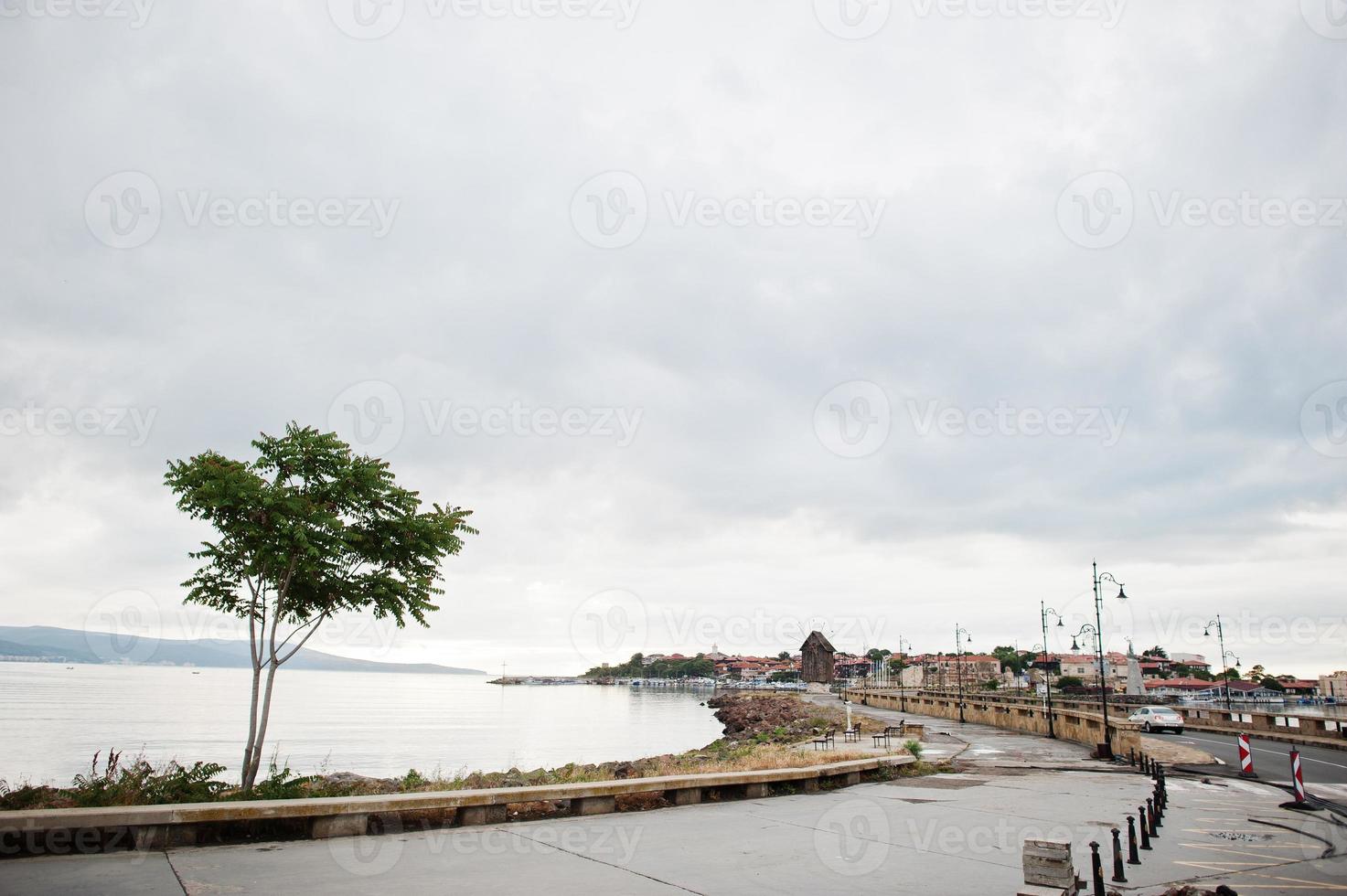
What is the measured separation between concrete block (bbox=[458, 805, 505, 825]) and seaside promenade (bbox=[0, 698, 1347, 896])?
9.2 inches

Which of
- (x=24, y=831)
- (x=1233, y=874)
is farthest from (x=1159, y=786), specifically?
(x=24, y=831)

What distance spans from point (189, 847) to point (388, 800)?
2.46m

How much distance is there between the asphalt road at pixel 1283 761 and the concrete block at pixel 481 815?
16221mm

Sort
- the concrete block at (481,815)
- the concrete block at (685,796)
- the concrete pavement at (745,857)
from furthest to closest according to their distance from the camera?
the concrete block at (685,796) < the concrete block at (481,815) < the concrete pavement at (745,857)

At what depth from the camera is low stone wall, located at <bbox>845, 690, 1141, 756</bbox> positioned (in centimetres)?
2838

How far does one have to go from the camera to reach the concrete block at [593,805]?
536 inches

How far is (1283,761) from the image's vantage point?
2733cm

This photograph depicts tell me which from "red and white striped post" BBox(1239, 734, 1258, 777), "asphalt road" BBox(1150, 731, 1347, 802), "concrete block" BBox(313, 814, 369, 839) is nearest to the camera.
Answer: "concrete block" BBox(313, 814, 369, 839)

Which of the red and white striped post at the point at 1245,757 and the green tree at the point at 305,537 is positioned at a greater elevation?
the green tree at the point at 305,537

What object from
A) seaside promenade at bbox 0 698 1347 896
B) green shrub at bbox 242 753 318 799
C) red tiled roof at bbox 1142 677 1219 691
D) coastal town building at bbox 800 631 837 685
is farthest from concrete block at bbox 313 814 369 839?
coastal town building at bbox 800 631 837 685

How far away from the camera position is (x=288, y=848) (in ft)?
33.7

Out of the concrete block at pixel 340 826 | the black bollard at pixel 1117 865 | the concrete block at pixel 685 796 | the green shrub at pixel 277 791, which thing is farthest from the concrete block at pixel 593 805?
the black bollard at pixel 1117 865

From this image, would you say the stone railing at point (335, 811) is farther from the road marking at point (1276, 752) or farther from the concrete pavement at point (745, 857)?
the road marking at point (1276, 752)

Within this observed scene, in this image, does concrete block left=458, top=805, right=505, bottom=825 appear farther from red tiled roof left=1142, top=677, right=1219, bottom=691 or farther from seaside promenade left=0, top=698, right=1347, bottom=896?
red tiled roof left=1142, top=677, right=1219, bottom=691
